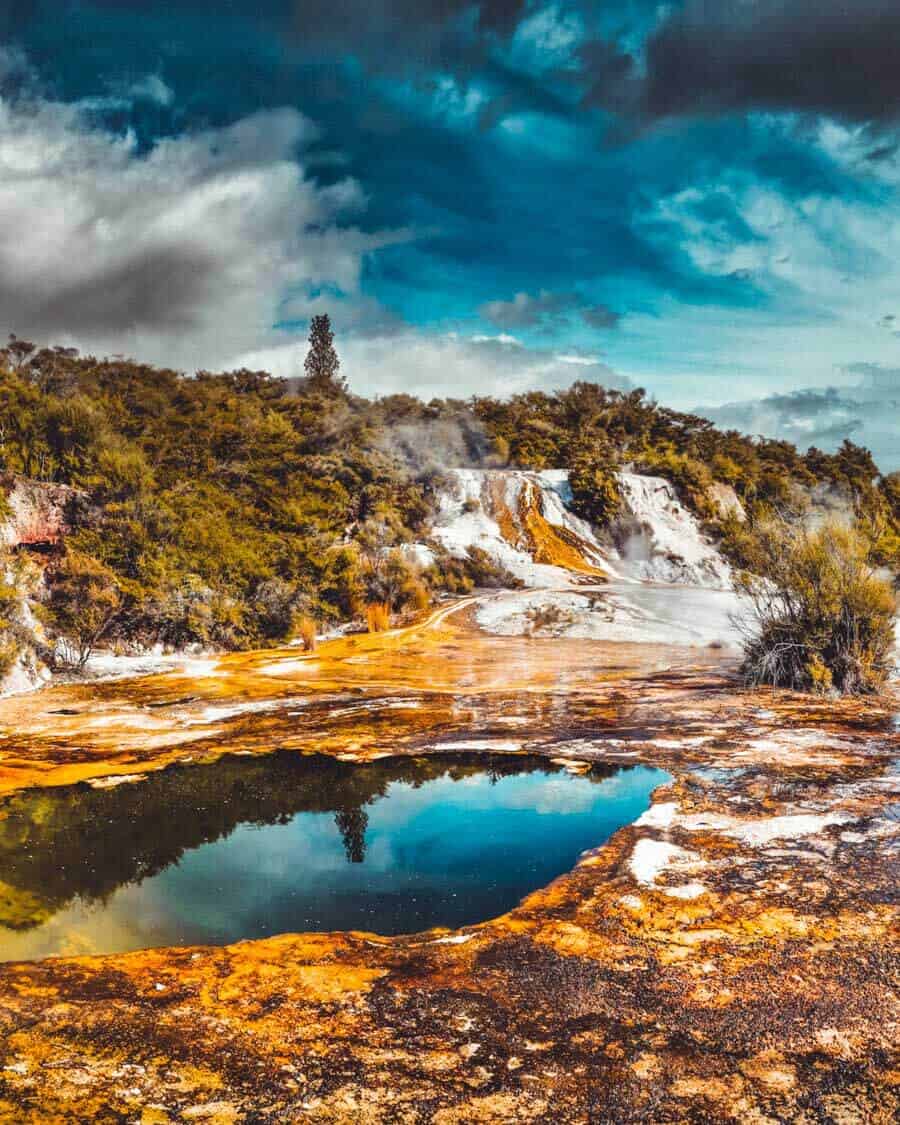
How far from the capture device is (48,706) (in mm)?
8688

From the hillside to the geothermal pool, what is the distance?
218 inches

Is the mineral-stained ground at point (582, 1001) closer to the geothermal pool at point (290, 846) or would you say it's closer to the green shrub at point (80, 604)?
the geothermal pool at point (290, 846)

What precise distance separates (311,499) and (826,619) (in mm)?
13972

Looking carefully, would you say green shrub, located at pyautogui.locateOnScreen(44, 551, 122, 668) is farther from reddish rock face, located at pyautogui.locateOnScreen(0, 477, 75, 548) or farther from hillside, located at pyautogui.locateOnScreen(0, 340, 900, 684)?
reddish rock face, located at pyautogui.locateOnScreen(0, 477, 75, 548)

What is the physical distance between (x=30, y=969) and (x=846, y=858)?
11.5 ft

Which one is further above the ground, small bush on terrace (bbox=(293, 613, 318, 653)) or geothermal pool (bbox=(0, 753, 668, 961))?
small bush on terrace (bbox=(293, 613, 318, 653))

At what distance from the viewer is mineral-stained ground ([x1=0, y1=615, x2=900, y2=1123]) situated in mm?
2139

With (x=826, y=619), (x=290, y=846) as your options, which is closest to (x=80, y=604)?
(x=290, y=846)

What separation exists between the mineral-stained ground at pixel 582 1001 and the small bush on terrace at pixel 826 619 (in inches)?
129

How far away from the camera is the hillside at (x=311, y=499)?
1356 centimetres

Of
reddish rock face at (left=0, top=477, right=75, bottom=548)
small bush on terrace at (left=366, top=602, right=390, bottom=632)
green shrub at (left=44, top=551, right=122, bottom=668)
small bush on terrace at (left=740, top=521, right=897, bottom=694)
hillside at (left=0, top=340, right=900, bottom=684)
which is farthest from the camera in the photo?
small bush on terrace at (left=366, top=602, right=390, bottom=632)

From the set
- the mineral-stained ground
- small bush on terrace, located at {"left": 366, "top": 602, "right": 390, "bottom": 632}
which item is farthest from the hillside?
the mineral-stained ground

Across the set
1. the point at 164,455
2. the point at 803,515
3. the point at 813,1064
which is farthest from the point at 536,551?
the point at 813,1064

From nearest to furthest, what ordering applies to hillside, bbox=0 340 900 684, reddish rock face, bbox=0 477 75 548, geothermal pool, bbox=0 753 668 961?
geothermal pool, bbox=0 753 668 961 < reddish rock face, bbox=0 477 75 548 < hillside, bbox=0 340 900 684
